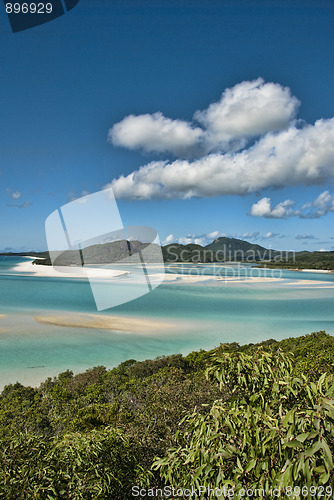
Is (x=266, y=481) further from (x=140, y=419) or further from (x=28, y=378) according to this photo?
(x=28, y=378)

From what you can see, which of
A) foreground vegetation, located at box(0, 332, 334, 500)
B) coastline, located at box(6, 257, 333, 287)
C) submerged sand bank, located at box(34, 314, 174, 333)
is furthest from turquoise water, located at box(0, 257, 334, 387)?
coastline, located at box(6, 257, 333, 287)

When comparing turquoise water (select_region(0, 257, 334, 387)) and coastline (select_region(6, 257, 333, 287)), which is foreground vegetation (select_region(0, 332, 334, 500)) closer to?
turquoise water (select_region(0, 257, 334, 387))

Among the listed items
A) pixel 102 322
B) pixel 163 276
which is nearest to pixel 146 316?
pixel 102 322

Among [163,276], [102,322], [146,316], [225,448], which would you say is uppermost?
[225,448]

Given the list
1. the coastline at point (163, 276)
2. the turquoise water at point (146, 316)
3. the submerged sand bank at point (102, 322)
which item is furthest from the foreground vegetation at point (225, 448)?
the coastline at point (163, 276)

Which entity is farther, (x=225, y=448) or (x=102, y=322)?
(x=102, y=322)

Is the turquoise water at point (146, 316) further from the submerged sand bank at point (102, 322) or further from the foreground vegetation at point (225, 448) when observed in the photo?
the foreground vegetation at point (225, 448)

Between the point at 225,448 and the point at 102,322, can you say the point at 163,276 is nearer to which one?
the point at 102,322
